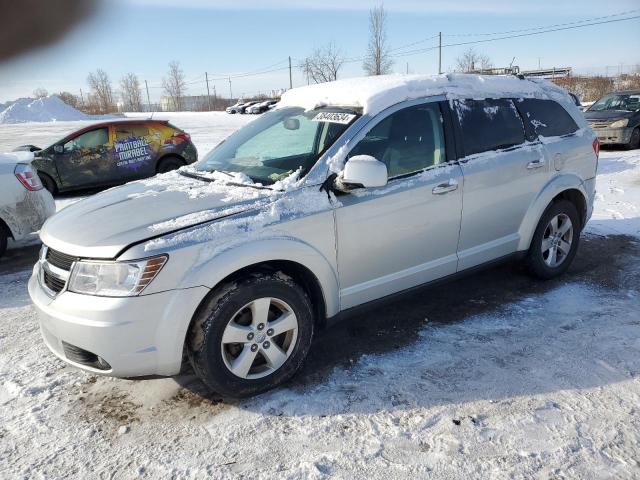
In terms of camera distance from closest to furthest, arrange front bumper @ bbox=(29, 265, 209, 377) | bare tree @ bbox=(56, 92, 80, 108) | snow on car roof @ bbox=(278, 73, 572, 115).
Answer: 1. front bumper @ bbox=(29, 265, 209, 377)
2. snow on car roof @ bbox=(278, 73, 572, 115)
3. bare tree @ bbox=(56, 92, 80, 108)

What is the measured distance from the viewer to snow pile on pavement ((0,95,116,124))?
59.6 meters

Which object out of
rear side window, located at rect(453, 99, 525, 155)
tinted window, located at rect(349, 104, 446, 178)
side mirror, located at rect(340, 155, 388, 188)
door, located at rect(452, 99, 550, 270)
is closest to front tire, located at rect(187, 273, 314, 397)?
side mirror, located at rect(340, 155, 388, 188)

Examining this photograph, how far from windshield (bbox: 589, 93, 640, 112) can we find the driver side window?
12884 mm

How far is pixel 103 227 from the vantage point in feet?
9.60

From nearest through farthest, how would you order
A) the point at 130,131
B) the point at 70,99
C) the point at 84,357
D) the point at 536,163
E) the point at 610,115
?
the point at 84,357 → the point at 536,163 → the point at 130,131 → the point at 610,115 → the point at 70,99

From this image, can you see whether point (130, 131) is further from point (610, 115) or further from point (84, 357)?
point (610, 115)

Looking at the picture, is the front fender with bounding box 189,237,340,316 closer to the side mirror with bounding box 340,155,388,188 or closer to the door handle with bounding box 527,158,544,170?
the side mirror with bounding box 340,155,388,188

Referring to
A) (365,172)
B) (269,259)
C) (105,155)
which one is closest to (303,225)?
(269,259)

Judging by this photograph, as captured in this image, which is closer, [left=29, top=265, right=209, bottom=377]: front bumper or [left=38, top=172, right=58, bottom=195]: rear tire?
[left=29, top=265, right=209, bottom=377]: front bumper

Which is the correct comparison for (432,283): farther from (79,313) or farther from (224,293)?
(79,313)

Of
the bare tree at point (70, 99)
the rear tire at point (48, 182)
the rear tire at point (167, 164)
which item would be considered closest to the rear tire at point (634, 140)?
the rear tire at point (167, 164)

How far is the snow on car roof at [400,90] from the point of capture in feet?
11.8

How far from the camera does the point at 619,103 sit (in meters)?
14.3

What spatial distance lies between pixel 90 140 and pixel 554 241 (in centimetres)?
887
